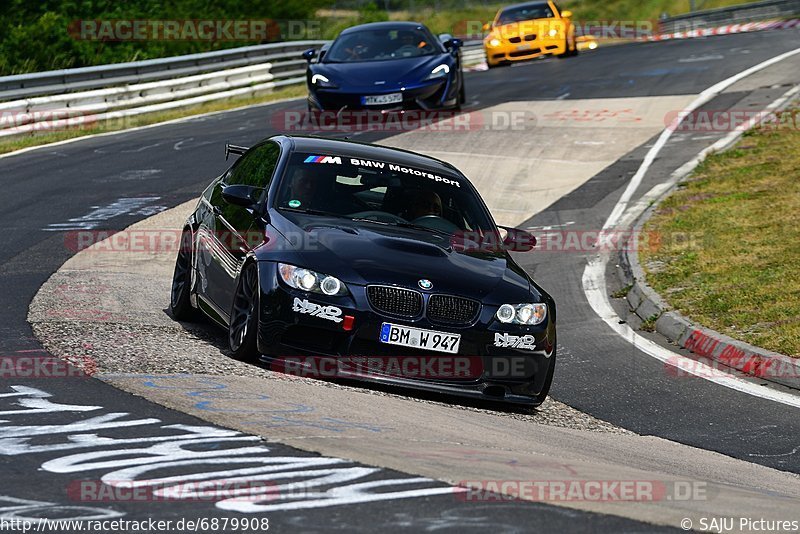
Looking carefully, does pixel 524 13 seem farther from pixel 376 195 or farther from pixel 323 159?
pixel 376 195

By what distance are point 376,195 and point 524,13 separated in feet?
88.5

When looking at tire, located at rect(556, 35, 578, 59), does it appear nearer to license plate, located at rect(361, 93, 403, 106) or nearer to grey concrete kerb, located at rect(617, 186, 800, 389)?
license plate, located at rect(361, 93, 403, 106)

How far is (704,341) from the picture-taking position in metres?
11.0

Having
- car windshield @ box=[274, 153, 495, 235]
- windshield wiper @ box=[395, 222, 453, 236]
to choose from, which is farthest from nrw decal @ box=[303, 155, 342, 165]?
windshield wiper @ box=[395, 222, 453, 236]

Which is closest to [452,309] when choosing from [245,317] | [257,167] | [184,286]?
[245,317]

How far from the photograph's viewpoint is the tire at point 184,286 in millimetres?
10133

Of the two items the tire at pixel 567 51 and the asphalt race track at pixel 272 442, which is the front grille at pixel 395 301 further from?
the tire at pixel 567 51

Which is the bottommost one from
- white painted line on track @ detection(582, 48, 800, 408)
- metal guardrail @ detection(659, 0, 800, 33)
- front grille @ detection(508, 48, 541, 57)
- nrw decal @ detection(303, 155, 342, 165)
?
metal guardrail @ detection(659, 0, 800, 33)

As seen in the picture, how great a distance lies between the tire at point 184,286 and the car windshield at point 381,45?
11748mm

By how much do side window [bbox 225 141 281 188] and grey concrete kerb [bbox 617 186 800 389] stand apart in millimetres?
3926

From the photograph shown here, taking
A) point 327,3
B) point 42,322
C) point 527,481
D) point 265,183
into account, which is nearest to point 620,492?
point 527,481

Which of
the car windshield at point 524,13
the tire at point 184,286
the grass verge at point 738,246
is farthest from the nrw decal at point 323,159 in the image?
the car windshield at point 524,13

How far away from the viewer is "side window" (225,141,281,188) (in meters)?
9.70

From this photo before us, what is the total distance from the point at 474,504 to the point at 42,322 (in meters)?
5.19
